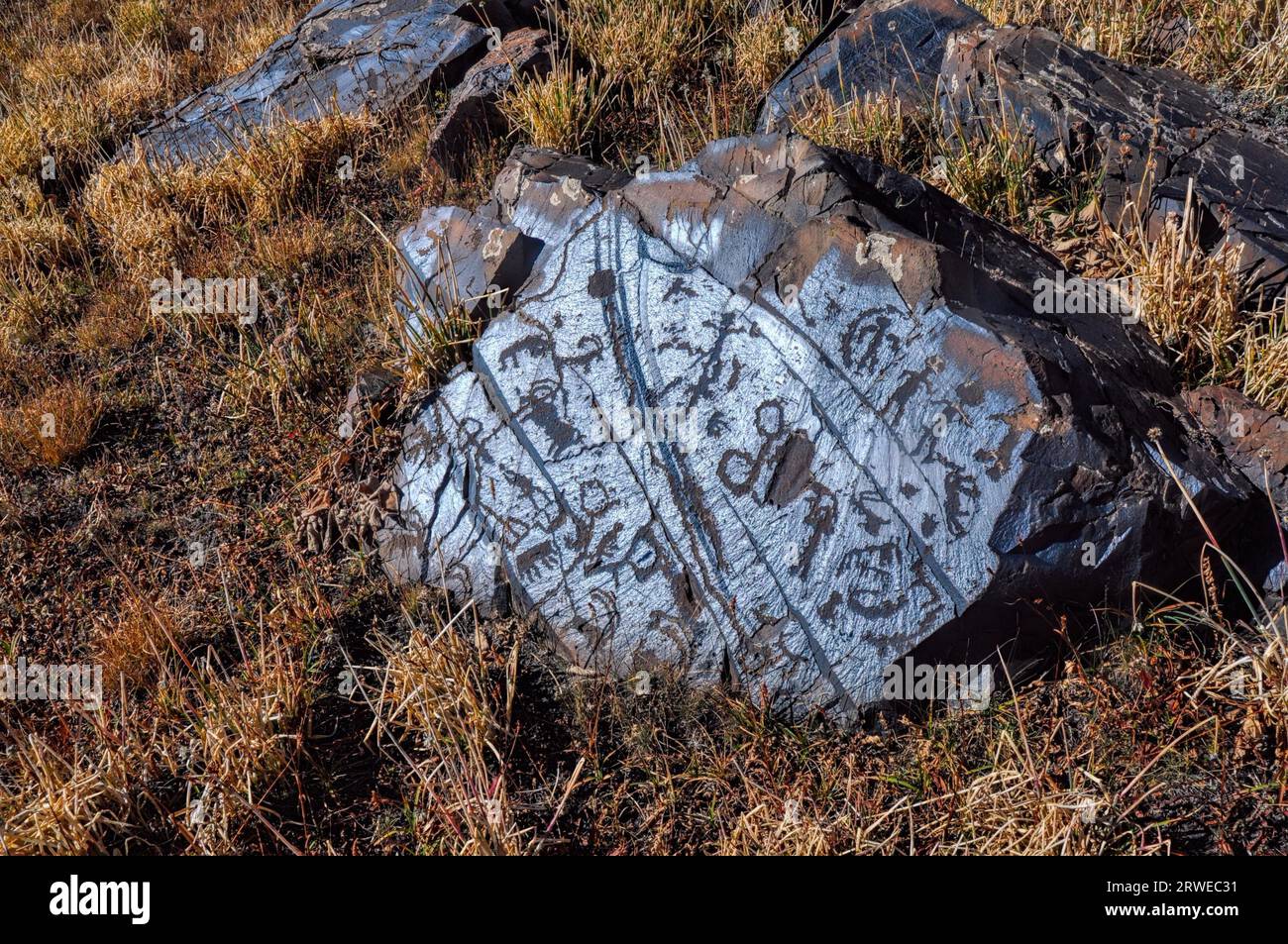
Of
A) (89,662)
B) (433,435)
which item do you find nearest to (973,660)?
(433,435)

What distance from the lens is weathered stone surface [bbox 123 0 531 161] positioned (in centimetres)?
579

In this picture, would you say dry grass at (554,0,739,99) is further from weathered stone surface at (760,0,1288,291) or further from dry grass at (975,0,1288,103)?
dry grass at (975,0,1288,103)

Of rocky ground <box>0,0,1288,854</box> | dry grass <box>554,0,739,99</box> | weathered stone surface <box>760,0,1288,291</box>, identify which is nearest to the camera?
rocky ground <box>0,0,1288,854</box>

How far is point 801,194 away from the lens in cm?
344

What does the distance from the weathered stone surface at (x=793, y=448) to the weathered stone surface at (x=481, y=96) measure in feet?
6.29

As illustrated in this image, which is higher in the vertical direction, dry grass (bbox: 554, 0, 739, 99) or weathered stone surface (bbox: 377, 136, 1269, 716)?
dry grass (bbox: 554, 0, 739, 99)

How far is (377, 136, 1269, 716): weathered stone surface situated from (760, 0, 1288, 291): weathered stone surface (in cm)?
75

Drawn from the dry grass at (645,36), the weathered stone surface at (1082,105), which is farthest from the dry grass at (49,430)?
the weathered stone surface at (1082,105)

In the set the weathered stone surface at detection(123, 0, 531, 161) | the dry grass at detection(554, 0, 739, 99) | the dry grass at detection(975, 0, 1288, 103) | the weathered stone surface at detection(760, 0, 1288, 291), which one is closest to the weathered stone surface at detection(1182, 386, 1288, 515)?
the weathered stone surface at detection(760, 0, 1288, 291)

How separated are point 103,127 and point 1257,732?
7.31 metres

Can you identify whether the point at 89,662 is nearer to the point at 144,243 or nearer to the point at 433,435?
the point at 433,435

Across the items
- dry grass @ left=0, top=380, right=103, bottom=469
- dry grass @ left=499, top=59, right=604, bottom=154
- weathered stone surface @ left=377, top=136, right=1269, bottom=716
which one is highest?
dry grass @ left=499, top=59, right=604, bottom=154

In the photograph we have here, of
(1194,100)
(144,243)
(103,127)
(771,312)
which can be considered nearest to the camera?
(771,312)

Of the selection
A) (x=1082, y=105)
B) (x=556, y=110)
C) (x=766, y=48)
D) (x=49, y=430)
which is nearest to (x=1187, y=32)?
(x=1082, y=105)
